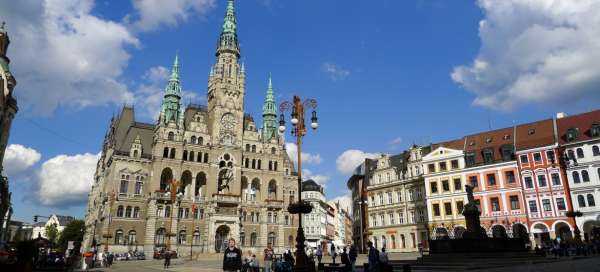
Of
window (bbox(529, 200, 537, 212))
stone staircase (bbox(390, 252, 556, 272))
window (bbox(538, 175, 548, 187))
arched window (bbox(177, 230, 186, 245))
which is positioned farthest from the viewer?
arched window (bbox(177, 230, 186, 245))

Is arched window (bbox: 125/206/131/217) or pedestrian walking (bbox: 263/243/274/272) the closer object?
pedestrian walking (bbox: 263/243/274/272)

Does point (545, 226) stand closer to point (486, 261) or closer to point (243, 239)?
point (486, 261)

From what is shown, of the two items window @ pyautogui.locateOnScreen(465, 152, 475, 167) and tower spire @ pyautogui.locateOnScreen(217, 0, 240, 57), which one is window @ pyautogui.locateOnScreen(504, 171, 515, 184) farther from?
tower spire @ pyautogui.locateOnScreen(217, 0, 240, 57)

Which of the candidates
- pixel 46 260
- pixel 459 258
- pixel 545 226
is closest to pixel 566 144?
pixel 545 226

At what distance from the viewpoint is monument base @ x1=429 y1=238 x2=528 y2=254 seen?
24344 mm

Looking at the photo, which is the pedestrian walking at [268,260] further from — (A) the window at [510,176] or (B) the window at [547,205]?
Answer: (B) the window at [547,205]

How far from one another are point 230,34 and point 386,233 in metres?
45.0

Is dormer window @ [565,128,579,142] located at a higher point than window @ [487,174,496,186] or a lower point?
higher

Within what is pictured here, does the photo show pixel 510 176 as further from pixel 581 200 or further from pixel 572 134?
pixel 572 134

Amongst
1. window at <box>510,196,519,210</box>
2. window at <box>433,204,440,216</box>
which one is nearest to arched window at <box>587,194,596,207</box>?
window at <box>510,196,519,210</box>

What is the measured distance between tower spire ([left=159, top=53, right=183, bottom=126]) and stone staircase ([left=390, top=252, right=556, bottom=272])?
49.6m

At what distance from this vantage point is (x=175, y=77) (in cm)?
6962

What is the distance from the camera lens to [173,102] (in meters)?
66.4

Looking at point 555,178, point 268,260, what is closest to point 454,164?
point 555,178
